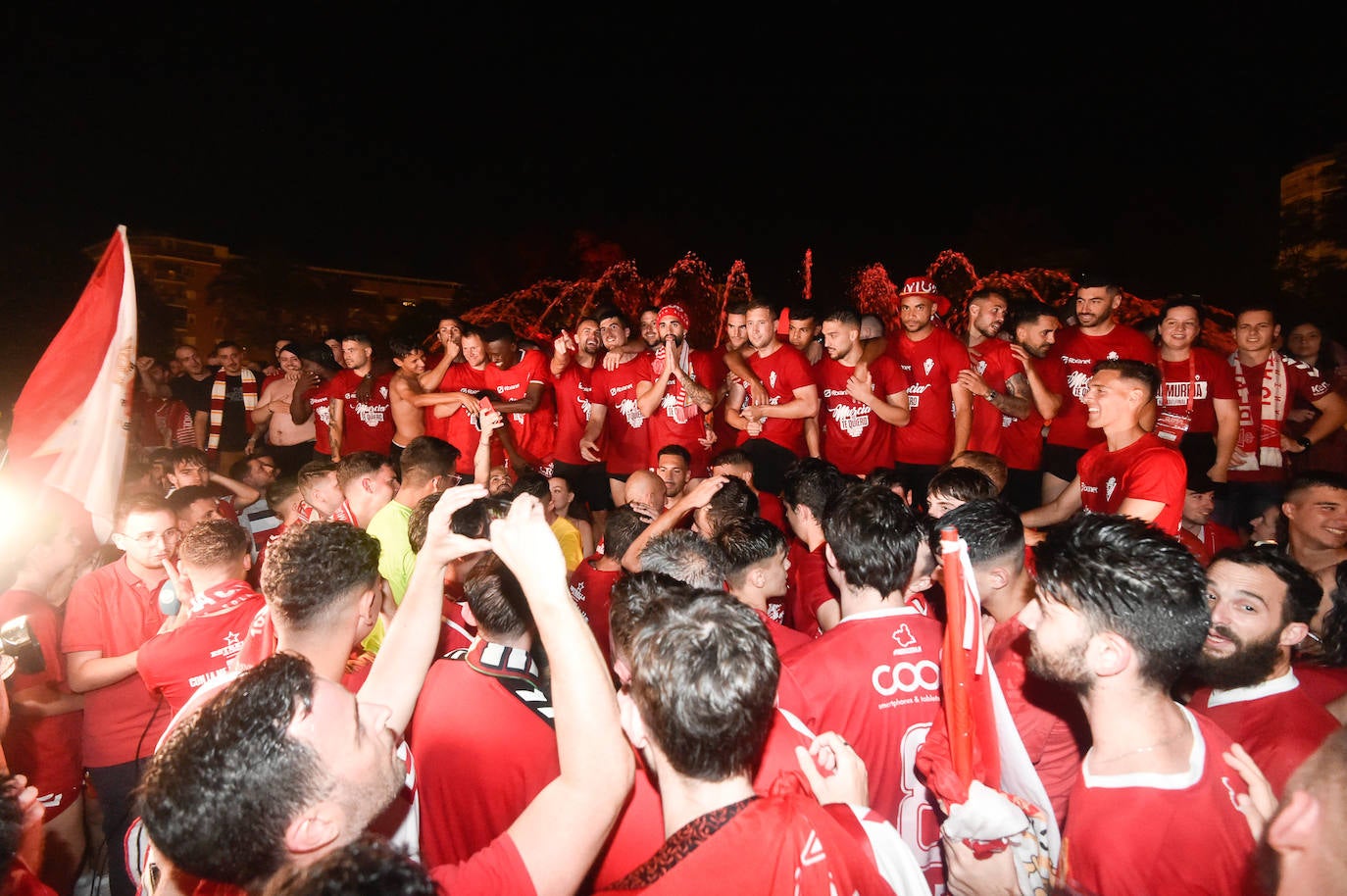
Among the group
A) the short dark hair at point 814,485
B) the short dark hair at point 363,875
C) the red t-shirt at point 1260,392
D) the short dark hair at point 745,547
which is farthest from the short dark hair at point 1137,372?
the short dark hair at point 363,875

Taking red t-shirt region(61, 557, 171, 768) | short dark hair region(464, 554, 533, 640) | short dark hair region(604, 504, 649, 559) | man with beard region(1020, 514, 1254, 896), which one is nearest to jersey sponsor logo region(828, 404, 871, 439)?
short dark hair region(604, 504, 649, 559)

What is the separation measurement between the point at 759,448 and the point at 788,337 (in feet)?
4.53

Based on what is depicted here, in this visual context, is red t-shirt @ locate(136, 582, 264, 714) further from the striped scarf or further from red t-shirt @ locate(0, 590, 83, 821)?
the striped scarf

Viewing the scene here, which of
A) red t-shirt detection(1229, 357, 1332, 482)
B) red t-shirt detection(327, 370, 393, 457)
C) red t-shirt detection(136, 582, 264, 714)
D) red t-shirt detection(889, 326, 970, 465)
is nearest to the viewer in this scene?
red t-shirt detection(136, 582, 264, 714)

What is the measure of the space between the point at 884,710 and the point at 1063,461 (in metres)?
5.17

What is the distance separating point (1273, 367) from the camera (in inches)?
296

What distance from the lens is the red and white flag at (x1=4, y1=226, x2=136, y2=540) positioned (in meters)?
4.62

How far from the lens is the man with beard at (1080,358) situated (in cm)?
691

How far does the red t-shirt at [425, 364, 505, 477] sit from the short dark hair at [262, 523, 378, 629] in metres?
5.37

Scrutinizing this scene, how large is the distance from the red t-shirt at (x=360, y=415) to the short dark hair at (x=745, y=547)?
6464 mm

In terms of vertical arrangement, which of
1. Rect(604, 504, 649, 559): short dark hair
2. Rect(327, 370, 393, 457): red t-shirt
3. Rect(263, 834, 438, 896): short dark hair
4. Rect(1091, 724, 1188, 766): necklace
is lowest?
Rect(1091, 724, 1188, 766): necklace

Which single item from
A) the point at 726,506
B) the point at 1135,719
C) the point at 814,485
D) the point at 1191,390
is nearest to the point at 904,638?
the point at 1135,719

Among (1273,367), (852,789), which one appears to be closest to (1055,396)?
(1273,367)

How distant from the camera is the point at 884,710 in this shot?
2.89 meters
